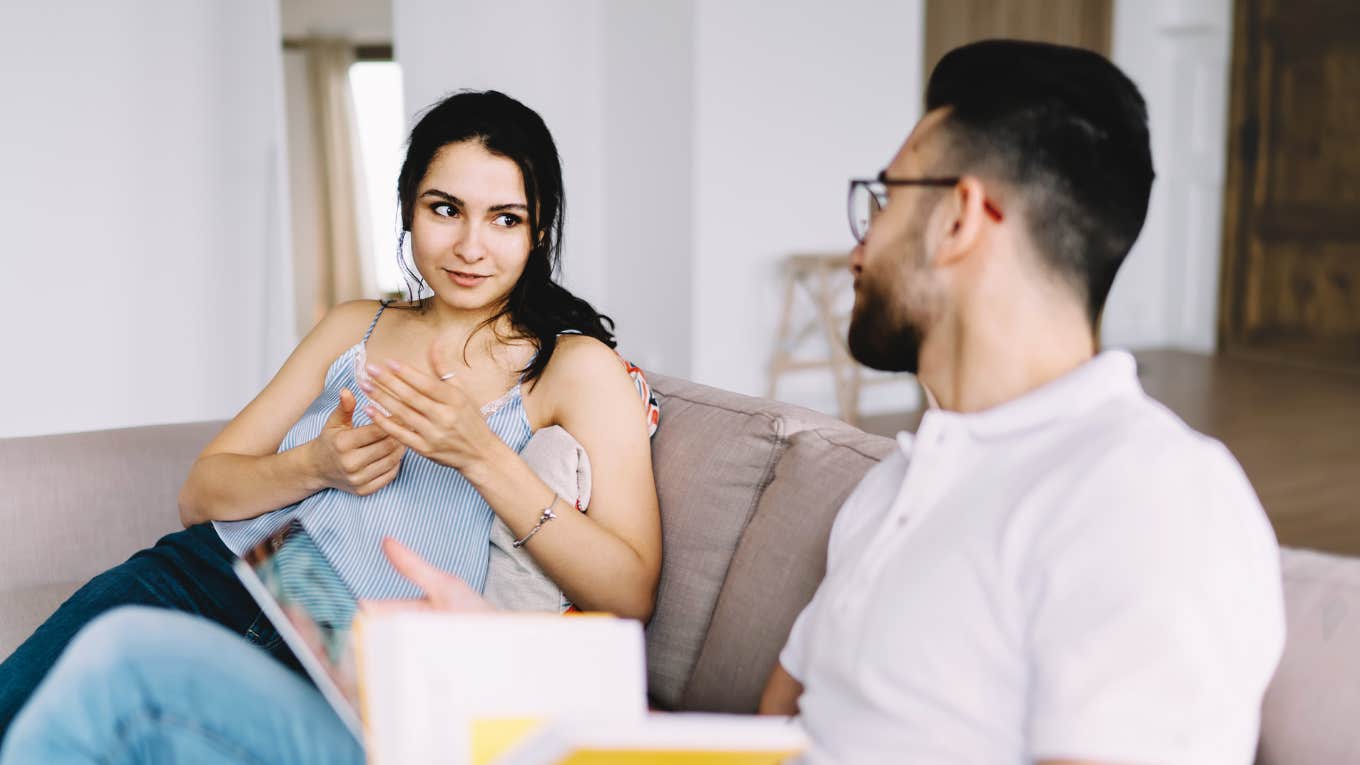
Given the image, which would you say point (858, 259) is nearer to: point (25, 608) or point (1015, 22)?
point (25, 608)

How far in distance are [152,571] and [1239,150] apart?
7125 mm

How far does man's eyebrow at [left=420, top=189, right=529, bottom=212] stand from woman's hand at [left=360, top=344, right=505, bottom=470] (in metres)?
0.30

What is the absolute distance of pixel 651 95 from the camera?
5.21 m

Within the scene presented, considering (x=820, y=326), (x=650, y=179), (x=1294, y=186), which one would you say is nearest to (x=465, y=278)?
(x=650, y=179)

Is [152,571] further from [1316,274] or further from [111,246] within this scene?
[1316,274]

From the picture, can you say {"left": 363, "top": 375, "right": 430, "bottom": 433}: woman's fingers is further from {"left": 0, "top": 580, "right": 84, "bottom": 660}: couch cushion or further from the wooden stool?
the wooden stool

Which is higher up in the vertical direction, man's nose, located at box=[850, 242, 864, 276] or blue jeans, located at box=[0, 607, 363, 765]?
man's nose, located at box=[850, 242, 864, 276]

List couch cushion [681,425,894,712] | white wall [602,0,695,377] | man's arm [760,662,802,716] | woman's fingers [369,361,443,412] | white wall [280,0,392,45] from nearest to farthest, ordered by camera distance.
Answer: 1. man's arm [760,662,802,716]
2. woman's fingers [369,361,443,412]
3. couch cushion [681,425,894,712]
4. white wall [280,0,392,45]
5. white wall [602,0,695,377]

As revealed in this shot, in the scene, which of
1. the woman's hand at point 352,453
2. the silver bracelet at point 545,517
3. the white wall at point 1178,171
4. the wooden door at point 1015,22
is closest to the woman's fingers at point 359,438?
the woman's hand at point 352,453

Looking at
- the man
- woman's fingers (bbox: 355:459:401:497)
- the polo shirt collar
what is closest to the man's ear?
the man

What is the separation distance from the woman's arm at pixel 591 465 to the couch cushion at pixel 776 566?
0.12m

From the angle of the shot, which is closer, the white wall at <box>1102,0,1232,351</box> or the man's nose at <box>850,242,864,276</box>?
the man's nose at <box>850,242,864,276</box>

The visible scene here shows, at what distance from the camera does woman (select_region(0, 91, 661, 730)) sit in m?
1.56

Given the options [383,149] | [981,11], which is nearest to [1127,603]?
[383,149]
